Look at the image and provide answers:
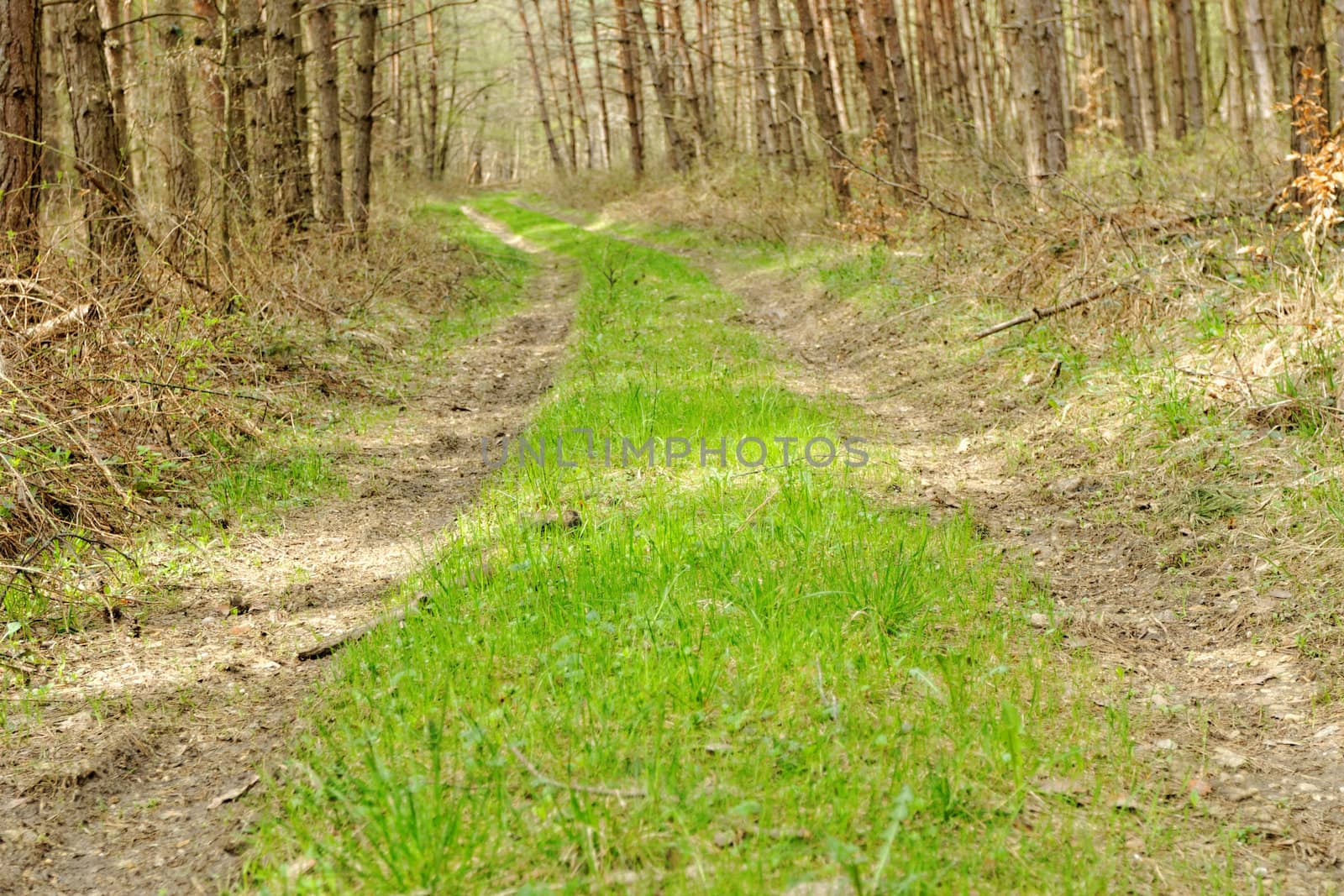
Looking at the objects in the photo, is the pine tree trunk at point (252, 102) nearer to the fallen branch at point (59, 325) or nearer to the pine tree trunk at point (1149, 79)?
the fallen branch at point (59, 325)

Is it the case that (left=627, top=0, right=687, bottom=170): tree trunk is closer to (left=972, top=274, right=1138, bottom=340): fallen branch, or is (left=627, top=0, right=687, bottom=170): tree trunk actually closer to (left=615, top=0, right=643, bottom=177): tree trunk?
(left=615, top=0, right=643, bottom=177): tree trunk

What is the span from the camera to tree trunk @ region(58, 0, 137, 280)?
8711 mm

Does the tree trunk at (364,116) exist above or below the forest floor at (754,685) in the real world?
above

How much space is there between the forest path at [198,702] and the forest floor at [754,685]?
0.06ft

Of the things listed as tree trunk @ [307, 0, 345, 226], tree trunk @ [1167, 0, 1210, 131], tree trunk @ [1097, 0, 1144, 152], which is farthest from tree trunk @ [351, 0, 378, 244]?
tree trunk @ [1167, 0, 1210, 131]

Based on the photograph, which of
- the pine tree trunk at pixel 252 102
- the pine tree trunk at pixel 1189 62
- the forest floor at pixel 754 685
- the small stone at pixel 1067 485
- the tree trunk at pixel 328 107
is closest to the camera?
the forest floor at pixel 754 685

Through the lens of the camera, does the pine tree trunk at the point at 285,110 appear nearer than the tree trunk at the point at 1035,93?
No

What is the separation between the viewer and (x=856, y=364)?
1030 centimetres

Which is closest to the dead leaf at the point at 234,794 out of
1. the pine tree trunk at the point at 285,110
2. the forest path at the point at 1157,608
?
the forest path at the point at 1157,608

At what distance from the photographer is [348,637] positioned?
14.5 ft

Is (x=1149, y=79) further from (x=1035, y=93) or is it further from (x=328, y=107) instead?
(x=328, y=107)

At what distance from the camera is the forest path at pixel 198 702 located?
3.15 metres

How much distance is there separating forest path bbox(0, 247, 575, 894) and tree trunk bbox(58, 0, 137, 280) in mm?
3320

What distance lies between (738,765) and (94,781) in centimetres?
217
